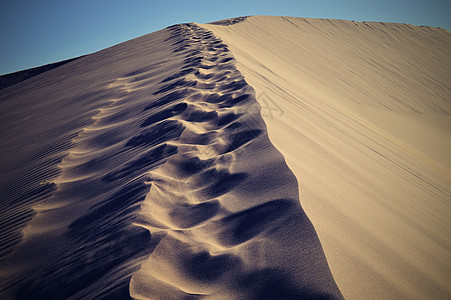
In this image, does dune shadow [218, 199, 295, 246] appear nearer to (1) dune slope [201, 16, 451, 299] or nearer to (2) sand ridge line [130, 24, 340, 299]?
(2) sand ridge line [130, 24, 340, 299]

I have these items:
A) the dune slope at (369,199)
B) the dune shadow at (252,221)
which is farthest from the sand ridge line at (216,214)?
the dune slope at (369,199)

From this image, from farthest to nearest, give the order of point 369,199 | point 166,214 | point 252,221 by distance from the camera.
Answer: point 369,199, point 166,214, point 252,221

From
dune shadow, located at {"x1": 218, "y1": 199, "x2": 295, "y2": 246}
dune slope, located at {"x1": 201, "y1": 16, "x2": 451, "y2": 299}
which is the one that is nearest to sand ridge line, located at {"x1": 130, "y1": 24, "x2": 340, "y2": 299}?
dune shadow, located at {"x1": 218, "y1": 199, "x2": 295, "y2": 246}

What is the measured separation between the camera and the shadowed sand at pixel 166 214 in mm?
1068

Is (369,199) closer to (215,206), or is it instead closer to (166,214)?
(215,206)

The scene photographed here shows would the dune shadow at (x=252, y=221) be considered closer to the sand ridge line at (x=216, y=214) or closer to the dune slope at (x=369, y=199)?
the sand ridge line at (x=216, y=214)

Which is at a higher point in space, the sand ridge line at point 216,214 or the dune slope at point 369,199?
the sand ridge line at point 216,214

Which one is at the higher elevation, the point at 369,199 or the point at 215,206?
the point at 215,206

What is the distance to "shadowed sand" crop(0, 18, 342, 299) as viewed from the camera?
107 centimetres

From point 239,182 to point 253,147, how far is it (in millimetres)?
398

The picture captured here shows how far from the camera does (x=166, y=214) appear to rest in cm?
146

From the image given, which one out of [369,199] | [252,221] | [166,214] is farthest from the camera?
[369,199]

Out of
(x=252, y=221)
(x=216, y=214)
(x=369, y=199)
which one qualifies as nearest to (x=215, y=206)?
(x=216, y=214)

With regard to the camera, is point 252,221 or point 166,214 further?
point 166,214
